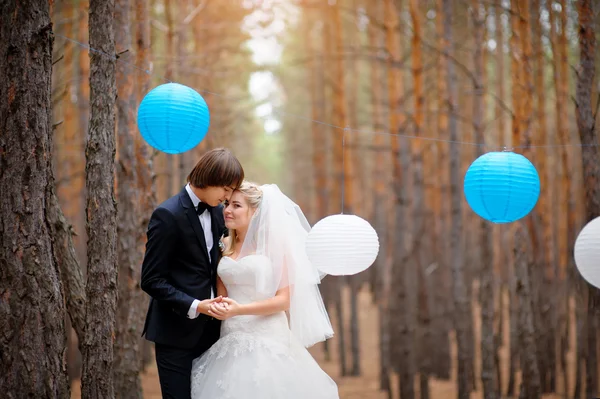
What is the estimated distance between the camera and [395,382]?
441 inches

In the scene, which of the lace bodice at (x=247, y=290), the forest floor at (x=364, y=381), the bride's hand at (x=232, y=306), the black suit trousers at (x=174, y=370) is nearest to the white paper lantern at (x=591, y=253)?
the lace bodice at (x=247, y=290)

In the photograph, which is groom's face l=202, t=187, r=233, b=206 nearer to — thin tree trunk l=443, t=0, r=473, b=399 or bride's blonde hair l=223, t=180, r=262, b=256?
bride's blonde hair l=223, t=180, r=262, b=256

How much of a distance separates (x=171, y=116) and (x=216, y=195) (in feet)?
4.14

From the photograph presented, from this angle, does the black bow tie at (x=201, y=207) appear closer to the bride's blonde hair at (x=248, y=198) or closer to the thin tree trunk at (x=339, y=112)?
the bride's blonde hair at (x=248, y=198)

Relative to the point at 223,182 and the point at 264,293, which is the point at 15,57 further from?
the point at 264,293

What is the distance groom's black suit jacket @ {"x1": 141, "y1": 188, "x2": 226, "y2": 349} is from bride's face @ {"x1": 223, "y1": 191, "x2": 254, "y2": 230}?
7.3 inches

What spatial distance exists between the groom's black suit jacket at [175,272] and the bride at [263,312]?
147 millimetres

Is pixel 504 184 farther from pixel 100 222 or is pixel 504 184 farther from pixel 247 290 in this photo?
pixel 100 222

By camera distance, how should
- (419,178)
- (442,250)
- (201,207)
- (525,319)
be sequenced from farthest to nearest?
(442,250), (419,178), (525,319), (201,207)

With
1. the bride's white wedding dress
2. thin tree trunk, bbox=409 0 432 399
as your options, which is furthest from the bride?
thin tree trunk, bbox=409 0 432 399

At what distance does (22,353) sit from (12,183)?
3.30ft

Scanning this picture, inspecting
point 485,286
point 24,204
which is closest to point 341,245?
point 24,204

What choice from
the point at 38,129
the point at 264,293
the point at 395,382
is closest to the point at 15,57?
the point at 38,129

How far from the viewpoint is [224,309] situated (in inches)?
139
